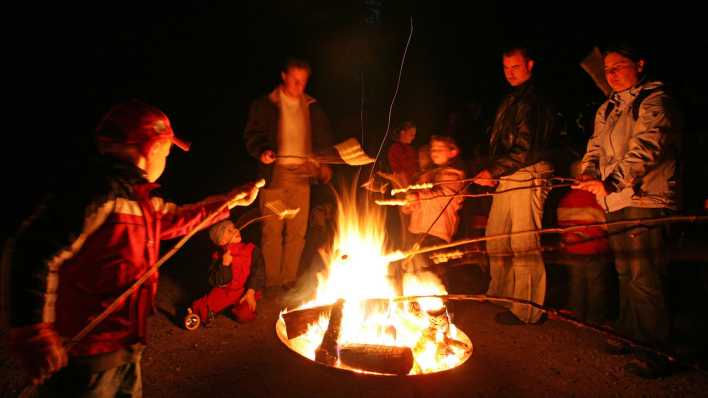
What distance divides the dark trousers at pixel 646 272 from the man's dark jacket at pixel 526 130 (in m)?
1.08

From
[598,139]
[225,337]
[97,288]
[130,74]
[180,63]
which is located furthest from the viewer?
[180,63]

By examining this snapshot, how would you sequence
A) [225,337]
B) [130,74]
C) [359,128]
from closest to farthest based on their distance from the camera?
[225,337] < [130,74] < [359,128]

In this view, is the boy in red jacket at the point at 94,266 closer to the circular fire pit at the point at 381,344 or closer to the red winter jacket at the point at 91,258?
the red winter jacket at the point at 91,258

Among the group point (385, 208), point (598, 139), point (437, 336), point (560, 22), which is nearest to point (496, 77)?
point (560, 22)

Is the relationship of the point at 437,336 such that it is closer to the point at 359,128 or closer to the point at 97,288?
the point at 97,288

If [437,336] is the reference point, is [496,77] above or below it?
above

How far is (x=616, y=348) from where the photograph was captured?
14.9ft

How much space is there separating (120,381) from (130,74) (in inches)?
363

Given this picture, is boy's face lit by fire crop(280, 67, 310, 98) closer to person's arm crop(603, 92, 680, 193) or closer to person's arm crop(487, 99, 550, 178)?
person's arm crop(487, 99, 550, 178)

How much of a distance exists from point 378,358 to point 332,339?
1.48 ft

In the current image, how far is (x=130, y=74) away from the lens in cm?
985

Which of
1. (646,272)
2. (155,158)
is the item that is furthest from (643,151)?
(155,158)

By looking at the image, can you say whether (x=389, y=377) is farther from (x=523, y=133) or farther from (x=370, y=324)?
(x=523, y=133)

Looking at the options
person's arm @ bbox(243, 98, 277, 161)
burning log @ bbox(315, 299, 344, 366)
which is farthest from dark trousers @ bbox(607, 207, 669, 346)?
person's arm @ bbox(243, 98, 277, 161)
